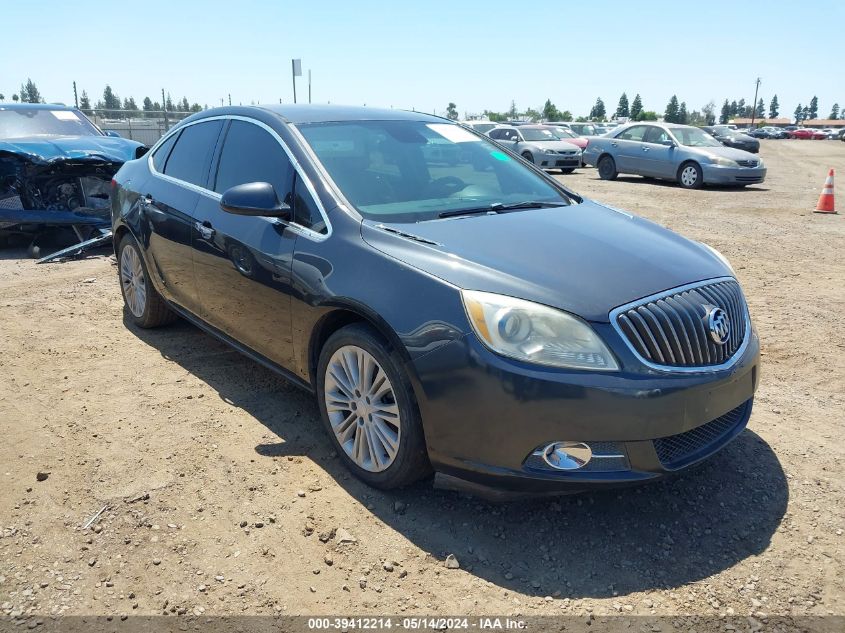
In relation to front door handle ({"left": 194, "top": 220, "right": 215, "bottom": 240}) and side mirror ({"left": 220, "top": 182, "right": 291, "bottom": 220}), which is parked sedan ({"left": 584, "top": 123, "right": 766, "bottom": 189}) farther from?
side mirror ({"left": 220, "top": 182, "right": 291, "bottom": 220})

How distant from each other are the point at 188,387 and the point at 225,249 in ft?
3.37

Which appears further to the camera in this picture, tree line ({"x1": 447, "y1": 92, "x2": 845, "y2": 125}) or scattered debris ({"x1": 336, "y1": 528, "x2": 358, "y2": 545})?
tree line ({"x1": 447, "y1": 92, "x2": 845, "y2": 125})

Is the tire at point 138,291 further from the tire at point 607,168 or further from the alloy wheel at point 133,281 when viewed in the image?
the tire at point 607,168

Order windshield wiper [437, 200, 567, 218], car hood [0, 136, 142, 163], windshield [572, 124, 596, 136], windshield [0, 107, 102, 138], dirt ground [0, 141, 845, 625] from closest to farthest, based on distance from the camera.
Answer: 1. dirt ground [0, 141, 845, 625]
2. windshield wiper [437, 200, 567, 218]
3. car hood [0, 136, 142, 163]
4. windshield [0, 107, 102, 138]
5. windshield [572, 124, 596, 136]

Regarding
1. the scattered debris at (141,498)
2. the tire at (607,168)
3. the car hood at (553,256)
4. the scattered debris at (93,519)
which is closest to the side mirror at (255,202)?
the car hood at (553,256)

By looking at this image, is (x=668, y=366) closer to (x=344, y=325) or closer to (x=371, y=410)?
(x=371, y=410)

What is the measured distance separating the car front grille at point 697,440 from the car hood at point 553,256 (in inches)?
22.6

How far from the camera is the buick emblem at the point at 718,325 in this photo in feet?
9.24

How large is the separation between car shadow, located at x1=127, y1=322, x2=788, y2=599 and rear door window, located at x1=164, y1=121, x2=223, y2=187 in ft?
6.27

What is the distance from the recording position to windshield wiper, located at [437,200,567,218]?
345 cm

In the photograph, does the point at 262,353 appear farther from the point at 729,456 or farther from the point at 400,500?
the point at 729,456

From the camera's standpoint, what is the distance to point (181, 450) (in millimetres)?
3586

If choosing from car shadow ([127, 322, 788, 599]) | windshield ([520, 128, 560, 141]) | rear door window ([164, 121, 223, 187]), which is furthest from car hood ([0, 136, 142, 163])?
windshield ([520, 128, 560, 141])

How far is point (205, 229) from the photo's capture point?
4.12 metres
